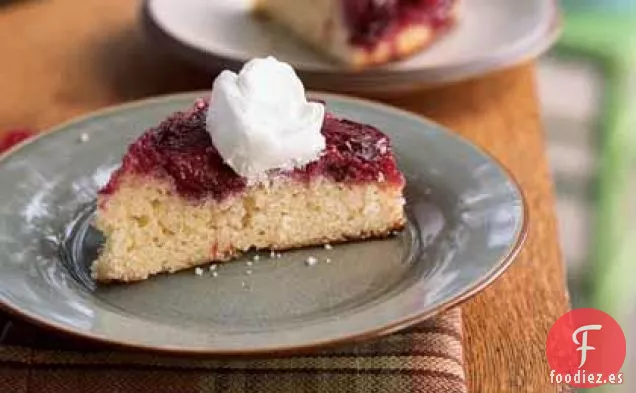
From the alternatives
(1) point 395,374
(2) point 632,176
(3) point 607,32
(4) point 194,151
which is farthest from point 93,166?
(3) point 607,32

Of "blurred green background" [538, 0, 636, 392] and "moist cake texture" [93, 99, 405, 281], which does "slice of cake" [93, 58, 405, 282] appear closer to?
"moist cake texture" [93, 99, 405, 281]

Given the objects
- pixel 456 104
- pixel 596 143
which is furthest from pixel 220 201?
pixel 596 143

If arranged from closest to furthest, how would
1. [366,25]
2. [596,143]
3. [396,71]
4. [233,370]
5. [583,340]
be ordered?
1. [233,370]
2. [583,340]
3. [396,71]
4. [366,25]
5. [596,143]

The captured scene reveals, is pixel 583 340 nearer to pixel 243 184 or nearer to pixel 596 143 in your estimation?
pixel 243 184

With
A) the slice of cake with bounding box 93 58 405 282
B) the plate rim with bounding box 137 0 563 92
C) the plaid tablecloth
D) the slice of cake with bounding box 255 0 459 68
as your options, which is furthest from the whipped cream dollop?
the slice of cake with bounding box 255 0 459 68

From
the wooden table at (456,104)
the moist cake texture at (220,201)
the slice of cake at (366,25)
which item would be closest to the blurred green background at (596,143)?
the wooden table at (456,104)

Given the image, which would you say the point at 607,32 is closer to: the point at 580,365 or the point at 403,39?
the point at 403,39
